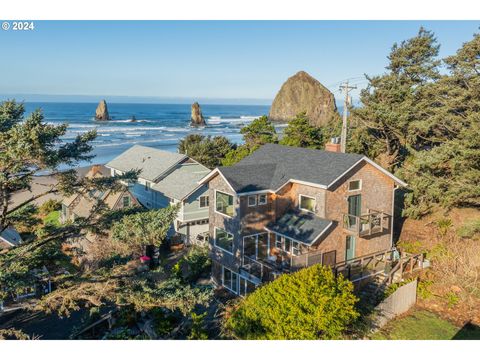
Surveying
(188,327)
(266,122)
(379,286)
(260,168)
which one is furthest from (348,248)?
(266,122)

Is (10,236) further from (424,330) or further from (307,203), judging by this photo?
(424,330)

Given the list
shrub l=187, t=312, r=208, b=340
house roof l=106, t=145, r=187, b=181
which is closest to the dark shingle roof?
shrub l=187, t=312, r=208, b=340

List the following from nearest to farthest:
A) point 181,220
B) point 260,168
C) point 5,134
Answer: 1. point 5,134
2. point 260,168
3. point 181,220

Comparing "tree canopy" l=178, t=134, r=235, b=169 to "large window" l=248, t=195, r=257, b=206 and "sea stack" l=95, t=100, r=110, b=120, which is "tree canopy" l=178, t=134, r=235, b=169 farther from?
"sea stack" l=95, t=100, r=110, b=120

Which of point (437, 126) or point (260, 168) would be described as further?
point (437, 126)

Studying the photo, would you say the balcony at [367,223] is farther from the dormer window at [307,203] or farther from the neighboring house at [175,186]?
the neighboring house at [175,186]

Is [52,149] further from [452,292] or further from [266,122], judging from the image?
[266,122]

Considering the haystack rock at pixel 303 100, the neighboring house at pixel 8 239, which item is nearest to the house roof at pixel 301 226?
the neighboring house at pixel 8 239
